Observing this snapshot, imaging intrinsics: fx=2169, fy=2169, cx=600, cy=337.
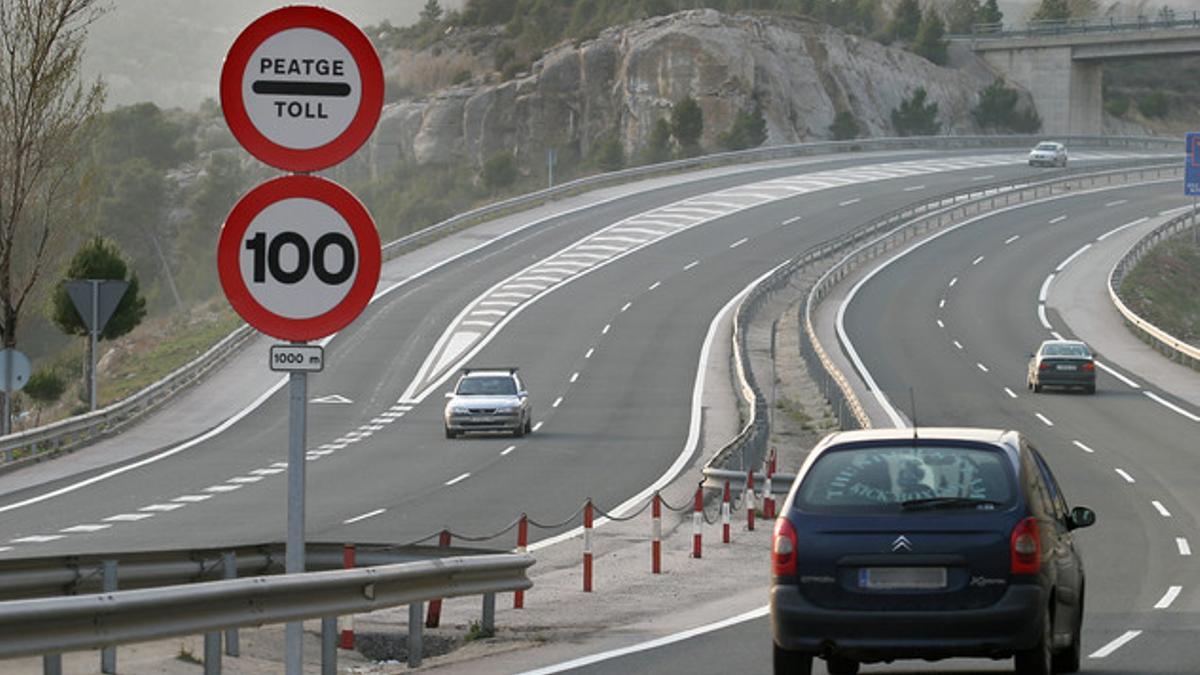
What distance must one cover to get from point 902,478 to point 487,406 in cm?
3345

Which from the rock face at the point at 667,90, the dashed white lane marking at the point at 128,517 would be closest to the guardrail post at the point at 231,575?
the dashed white lane marking at the point at 128,517

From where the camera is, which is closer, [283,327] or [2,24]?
[283,327]

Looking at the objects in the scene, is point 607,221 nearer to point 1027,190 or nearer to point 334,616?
point 1027,190

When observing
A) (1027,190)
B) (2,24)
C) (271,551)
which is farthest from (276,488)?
(1027,190)

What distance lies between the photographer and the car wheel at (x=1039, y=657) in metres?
12.6

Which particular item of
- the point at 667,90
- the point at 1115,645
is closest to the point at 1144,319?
the point at 667,90

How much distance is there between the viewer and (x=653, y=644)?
54.0ft

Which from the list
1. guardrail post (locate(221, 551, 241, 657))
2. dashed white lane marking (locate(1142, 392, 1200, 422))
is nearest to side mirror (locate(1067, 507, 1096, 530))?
guardrail post (locate(221, 551, 241, 657))

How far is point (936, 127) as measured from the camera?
133 meters

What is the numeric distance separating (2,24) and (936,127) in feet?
318

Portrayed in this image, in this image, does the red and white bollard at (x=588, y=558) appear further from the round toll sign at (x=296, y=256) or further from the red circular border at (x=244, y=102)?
the red circular border at (x=244, y=102)

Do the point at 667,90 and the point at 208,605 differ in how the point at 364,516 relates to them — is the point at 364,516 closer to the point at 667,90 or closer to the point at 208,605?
the point at 208,605

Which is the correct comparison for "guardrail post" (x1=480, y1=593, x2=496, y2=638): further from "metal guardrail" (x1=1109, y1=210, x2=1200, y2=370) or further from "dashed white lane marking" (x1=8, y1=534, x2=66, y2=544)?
"metal guardrail" (x1=1109, y1=210, x2=1200, y2=370)

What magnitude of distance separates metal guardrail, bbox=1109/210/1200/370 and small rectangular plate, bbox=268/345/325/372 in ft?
184
